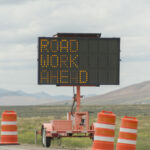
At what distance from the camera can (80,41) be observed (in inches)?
971

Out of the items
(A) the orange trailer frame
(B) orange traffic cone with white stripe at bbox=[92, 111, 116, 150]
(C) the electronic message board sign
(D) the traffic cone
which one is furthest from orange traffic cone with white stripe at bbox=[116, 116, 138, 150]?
(C) the electronic message board sign

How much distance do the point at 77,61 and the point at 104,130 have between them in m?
9.29

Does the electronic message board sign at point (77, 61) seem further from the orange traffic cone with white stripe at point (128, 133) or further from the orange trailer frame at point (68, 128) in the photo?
the orange traffic cone with white stripe at point (128, 133)

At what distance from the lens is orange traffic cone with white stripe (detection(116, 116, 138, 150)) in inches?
608

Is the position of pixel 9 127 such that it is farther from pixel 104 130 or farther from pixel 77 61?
pixel 104 130

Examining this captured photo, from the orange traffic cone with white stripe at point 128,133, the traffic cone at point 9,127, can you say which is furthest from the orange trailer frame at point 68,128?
the orange traffic cone with white stripe at point 128,133

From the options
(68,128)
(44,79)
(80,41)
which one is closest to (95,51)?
(80,41)

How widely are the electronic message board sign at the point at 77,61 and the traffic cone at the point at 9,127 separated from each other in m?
3.70

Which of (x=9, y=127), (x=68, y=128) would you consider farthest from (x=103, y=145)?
(x=68, y=128)

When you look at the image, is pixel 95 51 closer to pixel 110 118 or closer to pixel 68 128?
pixel 68 128

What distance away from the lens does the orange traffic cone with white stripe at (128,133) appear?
15.5 meters

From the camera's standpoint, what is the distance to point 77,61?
24.5 meters

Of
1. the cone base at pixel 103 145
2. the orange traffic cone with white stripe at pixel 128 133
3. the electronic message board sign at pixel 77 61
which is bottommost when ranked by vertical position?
the cone base at pixel 103 145

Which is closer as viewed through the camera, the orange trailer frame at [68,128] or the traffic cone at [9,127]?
the traffic cone at [9,127]
